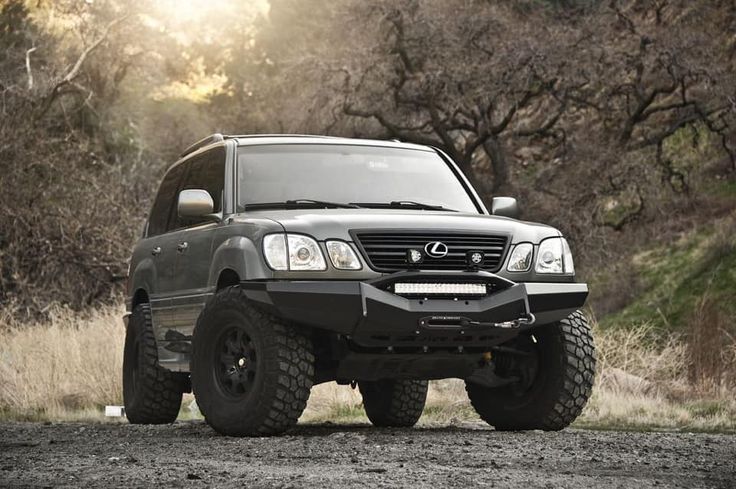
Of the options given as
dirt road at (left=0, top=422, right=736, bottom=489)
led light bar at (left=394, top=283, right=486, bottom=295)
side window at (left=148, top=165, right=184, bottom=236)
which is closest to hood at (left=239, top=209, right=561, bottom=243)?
led light bar at (left=394, top=283, right=486, bottom=295)

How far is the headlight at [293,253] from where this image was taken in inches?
329

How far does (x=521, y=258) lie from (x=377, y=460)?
7.13 ft

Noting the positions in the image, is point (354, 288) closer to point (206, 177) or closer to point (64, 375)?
point (206, 177)

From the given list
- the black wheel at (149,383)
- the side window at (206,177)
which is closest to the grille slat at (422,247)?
the side window at (206,177)

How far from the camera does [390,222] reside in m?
8.59

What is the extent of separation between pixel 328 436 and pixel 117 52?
91.1 feet

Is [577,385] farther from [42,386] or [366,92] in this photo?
[366,92]

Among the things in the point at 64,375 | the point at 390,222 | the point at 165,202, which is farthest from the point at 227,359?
the point at 64,375

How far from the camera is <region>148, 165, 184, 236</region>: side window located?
1116 cm

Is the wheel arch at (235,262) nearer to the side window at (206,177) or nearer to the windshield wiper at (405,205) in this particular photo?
the side window at (206,177)

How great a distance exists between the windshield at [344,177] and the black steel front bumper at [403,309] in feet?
4.01

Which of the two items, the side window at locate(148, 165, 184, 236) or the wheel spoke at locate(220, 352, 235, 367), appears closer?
the wheel spoke at locate(220, 352, 235, 367)

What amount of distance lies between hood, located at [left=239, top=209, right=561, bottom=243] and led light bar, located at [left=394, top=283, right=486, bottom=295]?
39 cm

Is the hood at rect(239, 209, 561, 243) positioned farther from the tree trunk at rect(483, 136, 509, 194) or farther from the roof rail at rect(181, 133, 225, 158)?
the tree trunk at rect(483, 136, 509, 194)
